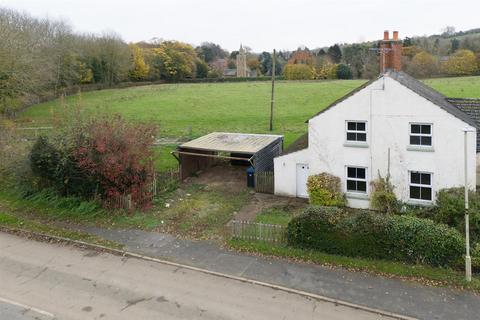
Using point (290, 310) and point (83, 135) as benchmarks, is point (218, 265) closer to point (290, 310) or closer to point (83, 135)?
Answer: point (290, 310)

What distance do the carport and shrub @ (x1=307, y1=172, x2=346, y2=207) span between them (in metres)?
4.40

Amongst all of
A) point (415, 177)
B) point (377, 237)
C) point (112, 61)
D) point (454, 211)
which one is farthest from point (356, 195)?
point (112, 61)

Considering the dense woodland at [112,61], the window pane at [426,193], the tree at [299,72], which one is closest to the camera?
the window pane at [426,193]

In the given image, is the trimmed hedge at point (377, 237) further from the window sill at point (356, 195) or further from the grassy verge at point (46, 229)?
the grassy verge at point (46, 229)

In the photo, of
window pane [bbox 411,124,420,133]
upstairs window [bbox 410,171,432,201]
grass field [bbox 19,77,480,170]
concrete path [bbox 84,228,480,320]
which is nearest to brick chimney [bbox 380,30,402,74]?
window pane [bbox 411,124,420,133]

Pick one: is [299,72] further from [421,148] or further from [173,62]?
[421,148]

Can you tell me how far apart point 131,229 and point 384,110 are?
1329 cm

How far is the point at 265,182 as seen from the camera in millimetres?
24031

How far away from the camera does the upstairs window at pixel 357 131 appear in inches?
806

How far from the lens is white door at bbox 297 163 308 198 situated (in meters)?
23.0

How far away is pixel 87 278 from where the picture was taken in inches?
561

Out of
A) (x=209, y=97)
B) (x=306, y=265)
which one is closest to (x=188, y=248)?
(x=306, y=265)

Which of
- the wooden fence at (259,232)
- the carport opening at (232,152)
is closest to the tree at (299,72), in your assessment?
the carport opening at (232,152)

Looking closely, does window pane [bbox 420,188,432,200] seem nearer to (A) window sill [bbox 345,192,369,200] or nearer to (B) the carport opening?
(A) window sill [bbox 345,192,369,200]
